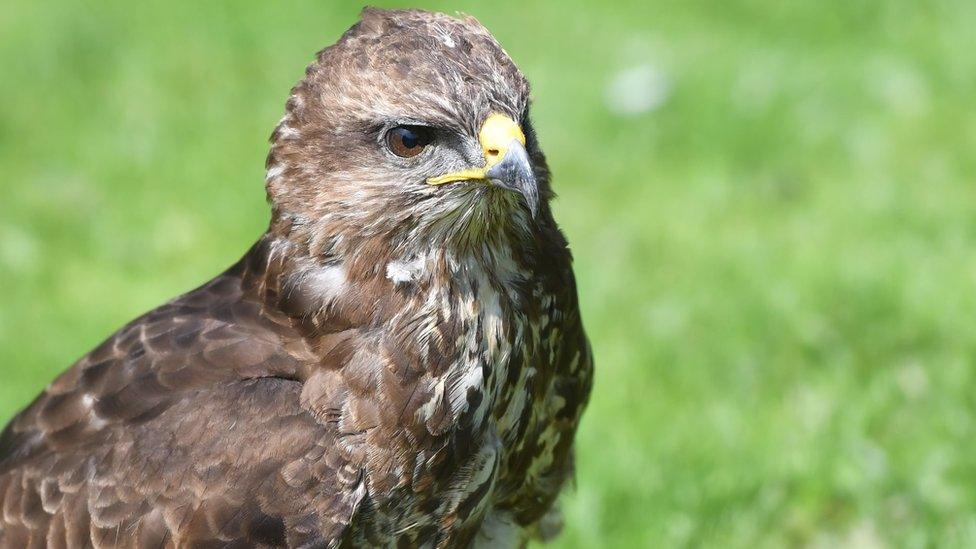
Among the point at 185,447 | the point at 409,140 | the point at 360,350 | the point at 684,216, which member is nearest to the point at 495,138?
the point at 409,140

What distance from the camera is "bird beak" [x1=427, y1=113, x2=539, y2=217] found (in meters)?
3.32

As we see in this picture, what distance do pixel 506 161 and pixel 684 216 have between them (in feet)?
12.8

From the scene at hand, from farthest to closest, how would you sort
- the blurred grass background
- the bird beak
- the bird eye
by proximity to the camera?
the blurred grass background
the bird eye
the bird beak

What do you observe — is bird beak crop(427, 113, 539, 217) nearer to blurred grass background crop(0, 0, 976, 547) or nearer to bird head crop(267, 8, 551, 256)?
bird head crop(267, 8, 551, 256)

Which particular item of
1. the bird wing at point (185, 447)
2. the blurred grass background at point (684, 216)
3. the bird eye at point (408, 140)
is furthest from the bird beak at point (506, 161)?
the blurred grass background at point (684, 216)

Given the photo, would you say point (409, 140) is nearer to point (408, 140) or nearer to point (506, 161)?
point (408, 140)

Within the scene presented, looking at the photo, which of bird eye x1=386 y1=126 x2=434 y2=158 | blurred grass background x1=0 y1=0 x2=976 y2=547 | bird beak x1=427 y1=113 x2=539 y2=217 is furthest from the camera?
blurred grass background x1=0 y1=0 x2=976 y2=547

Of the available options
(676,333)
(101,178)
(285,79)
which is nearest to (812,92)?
(676,333)

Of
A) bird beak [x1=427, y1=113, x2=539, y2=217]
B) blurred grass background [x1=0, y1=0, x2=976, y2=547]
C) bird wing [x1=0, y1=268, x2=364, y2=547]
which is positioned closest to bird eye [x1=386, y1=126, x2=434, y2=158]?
bird beak [x1=427, y1=113, x2=539, y2=217]

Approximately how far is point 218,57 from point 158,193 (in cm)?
142

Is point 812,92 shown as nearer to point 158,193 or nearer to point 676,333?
point 676,333

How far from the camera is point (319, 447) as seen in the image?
3422mm

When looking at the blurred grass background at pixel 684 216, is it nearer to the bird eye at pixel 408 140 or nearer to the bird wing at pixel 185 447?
the bird wing at pixel 185 447

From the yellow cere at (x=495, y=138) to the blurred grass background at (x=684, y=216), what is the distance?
1912 mm
